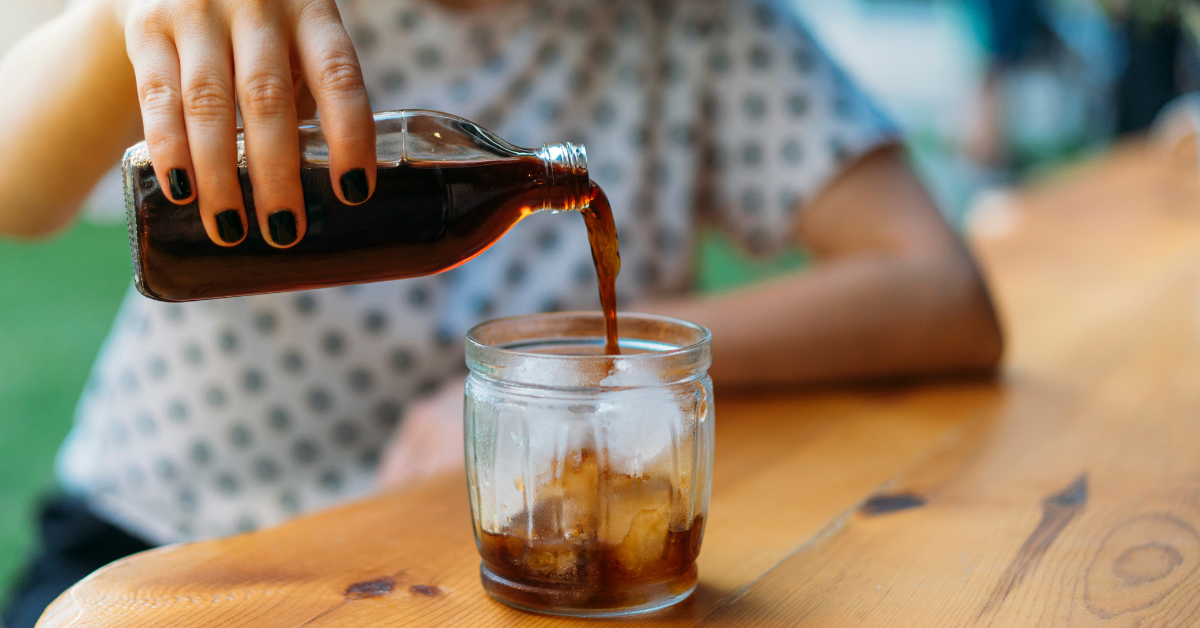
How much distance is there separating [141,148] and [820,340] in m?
0.67

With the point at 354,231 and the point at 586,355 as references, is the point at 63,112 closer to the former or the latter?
the point at 354,231

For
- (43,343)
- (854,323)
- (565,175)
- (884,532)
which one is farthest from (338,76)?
(43,343)

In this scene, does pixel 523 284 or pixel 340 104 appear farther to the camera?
pixel 523 284

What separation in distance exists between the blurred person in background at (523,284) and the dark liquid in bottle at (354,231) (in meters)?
0.30

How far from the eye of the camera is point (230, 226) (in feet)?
1.55

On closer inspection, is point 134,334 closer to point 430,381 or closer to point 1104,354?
point 430,381

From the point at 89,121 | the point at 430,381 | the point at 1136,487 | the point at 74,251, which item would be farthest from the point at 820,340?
the point at 74,251

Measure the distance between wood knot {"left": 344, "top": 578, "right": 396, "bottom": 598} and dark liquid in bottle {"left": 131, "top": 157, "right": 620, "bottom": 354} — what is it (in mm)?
169

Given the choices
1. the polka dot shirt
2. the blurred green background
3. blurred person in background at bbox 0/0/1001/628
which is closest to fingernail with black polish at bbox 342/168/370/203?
blurred person in background at bbox 0/0/1001/628

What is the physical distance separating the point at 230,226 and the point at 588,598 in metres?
0.26

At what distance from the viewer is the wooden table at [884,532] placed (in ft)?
1.72

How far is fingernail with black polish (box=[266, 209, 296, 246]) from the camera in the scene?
470 mm

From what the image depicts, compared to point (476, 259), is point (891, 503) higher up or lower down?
lower down

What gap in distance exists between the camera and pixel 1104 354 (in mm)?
1089
